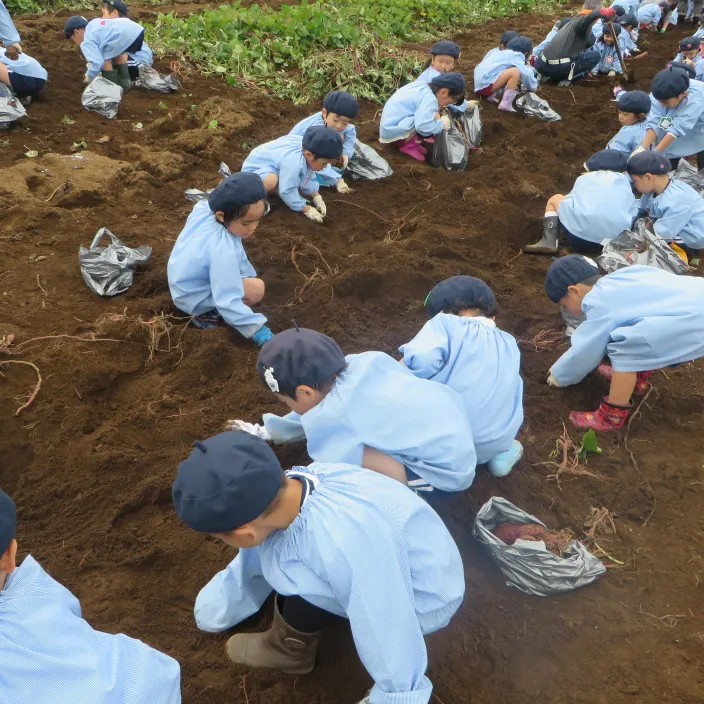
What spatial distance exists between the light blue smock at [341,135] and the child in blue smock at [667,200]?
243 centimetres

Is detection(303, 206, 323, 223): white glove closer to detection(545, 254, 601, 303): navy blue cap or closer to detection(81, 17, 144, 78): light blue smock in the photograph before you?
detection(545, 254, 601, 303): navy blue cap

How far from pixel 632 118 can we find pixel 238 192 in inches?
180

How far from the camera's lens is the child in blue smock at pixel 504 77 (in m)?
7.46

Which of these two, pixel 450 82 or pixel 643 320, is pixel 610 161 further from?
pixel 643 320

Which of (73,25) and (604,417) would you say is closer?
(604,417)

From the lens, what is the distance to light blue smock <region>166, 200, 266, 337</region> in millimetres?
3594

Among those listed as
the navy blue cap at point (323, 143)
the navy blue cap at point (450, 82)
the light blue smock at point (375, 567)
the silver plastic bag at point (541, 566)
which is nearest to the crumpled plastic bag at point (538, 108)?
the navy blue cap at point (450, 82)

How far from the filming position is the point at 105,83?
653 centimetres

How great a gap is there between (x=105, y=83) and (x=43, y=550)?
567cm

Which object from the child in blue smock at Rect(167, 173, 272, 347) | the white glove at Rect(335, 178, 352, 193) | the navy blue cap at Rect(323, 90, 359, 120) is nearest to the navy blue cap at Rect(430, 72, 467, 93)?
the navy blue cap at Rect(323, 90, 359, 120)

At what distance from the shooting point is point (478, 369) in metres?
2.69

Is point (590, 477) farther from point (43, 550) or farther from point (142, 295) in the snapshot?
point (142, 295)

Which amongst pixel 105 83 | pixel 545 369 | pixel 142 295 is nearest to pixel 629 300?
pixel 545 369

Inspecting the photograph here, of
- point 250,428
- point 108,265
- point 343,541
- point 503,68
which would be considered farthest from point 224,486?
point 503,68
